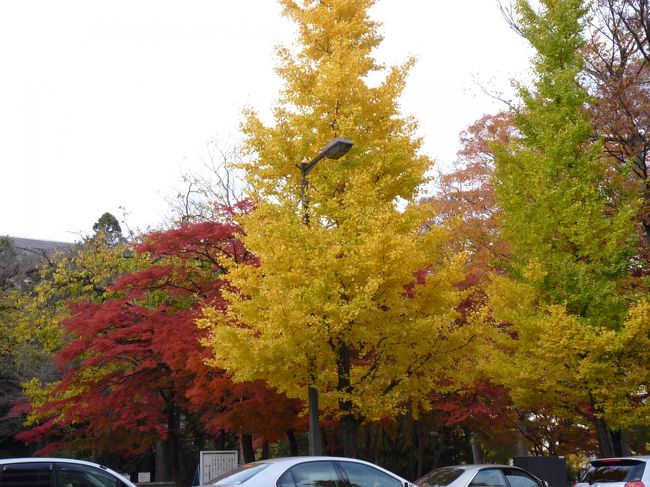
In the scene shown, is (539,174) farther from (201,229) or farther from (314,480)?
(314,480)

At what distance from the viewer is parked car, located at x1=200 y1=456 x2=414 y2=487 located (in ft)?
26.2

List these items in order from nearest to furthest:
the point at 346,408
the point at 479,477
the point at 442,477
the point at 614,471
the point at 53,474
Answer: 1. the point at 53,474
2. the point at 614,471
3. the point at 479,477
4. the point at 442,477
5. the point at 346,408

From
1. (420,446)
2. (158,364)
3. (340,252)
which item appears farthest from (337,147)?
(420,446)

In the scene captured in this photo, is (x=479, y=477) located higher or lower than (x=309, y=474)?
lower

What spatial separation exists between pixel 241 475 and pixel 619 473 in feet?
20.3

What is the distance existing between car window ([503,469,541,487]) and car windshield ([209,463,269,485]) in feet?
17.2

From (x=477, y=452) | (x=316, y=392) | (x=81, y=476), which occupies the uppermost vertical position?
(x=316, y=392)

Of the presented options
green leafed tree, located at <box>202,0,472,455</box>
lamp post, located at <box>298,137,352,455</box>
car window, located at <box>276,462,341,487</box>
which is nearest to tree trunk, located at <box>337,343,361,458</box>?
green leafed tree, located at <box>202,0,472,455</box>

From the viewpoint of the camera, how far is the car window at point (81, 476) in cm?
873

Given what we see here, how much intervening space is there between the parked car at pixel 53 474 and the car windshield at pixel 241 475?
1.59 meters

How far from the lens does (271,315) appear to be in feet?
39.8

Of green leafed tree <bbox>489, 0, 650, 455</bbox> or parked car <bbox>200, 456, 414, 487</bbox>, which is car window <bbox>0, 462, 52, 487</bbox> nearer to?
parked car <bbox>200, 456, 414, 487</bbox>

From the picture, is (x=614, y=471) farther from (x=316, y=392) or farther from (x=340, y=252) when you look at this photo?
(x=340, y=252)

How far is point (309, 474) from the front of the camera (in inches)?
324
